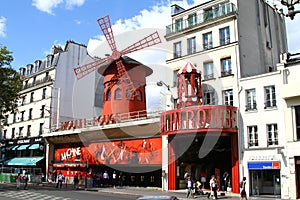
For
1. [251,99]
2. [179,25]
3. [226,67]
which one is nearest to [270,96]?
[251,99]

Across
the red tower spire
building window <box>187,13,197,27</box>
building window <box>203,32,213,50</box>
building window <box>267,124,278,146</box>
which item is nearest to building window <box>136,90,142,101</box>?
building window <box>187,13,197,27</box>

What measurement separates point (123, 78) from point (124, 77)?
0.13m

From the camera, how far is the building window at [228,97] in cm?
2200

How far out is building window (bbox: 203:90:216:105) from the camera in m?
22.9

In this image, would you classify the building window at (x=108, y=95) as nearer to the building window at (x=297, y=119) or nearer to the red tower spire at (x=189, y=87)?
the red tower spire at (x=189, y=87)

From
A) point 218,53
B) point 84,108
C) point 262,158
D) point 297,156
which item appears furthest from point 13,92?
point 297,156

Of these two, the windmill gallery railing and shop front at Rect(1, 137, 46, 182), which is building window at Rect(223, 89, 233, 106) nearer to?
the windmill gallery railing

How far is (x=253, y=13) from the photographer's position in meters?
24.7

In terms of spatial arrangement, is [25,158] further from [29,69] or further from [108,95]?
[108,95]

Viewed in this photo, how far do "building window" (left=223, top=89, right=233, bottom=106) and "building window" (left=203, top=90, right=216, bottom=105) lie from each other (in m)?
0.82

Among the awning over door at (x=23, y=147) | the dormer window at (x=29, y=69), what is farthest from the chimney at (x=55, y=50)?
the awning over door at (x=23, y=147)

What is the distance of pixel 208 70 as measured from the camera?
23.7m

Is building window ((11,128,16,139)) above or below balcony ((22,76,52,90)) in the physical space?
below

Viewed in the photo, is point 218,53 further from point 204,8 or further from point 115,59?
point 115,59
